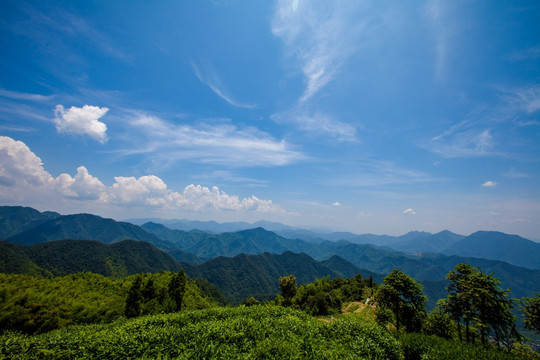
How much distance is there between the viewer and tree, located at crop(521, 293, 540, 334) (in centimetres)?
1791

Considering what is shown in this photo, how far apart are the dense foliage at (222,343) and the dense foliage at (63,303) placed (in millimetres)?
22932

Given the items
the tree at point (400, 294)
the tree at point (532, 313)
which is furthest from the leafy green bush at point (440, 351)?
the tree at point (400, 294)

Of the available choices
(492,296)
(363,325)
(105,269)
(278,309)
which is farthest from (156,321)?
(105,269)

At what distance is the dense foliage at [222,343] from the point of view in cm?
1040

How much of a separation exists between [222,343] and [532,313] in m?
26.7

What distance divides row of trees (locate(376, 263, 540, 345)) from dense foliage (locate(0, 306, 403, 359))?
12.1m

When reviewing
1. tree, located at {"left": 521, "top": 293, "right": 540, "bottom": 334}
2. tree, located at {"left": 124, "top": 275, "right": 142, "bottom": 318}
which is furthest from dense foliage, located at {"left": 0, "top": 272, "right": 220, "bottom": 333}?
tree, located at {"left": 521, "top": 293, "right": 540, "bottom": 334}

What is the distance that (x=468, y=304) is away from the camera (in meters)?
20.4

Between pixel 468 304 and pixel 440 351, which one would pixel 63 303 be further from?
pixel 468 304

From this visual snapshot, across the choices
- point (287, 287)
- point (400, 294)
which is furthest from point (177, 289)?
point (400, 294)

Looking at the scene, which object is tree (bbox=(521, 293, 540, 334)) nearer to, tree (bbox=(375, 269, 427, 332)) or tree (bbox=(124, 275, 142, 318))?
tree (bbox=(375, 269, 427, 332))

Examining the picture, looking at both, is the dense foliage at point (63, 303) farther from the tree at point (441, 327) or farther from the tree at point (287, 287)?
the tree at point (441, 327)

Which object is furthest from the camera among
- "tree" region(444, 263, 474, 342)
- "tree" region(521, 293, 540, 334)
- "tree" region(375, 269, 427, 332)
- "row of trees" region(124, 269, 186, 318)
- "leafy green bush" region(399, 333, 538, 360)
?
"row of trees" region(124, 269, 186, 318)

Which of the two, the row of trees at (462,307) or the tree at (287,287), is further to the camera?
the tree at (287,287)
